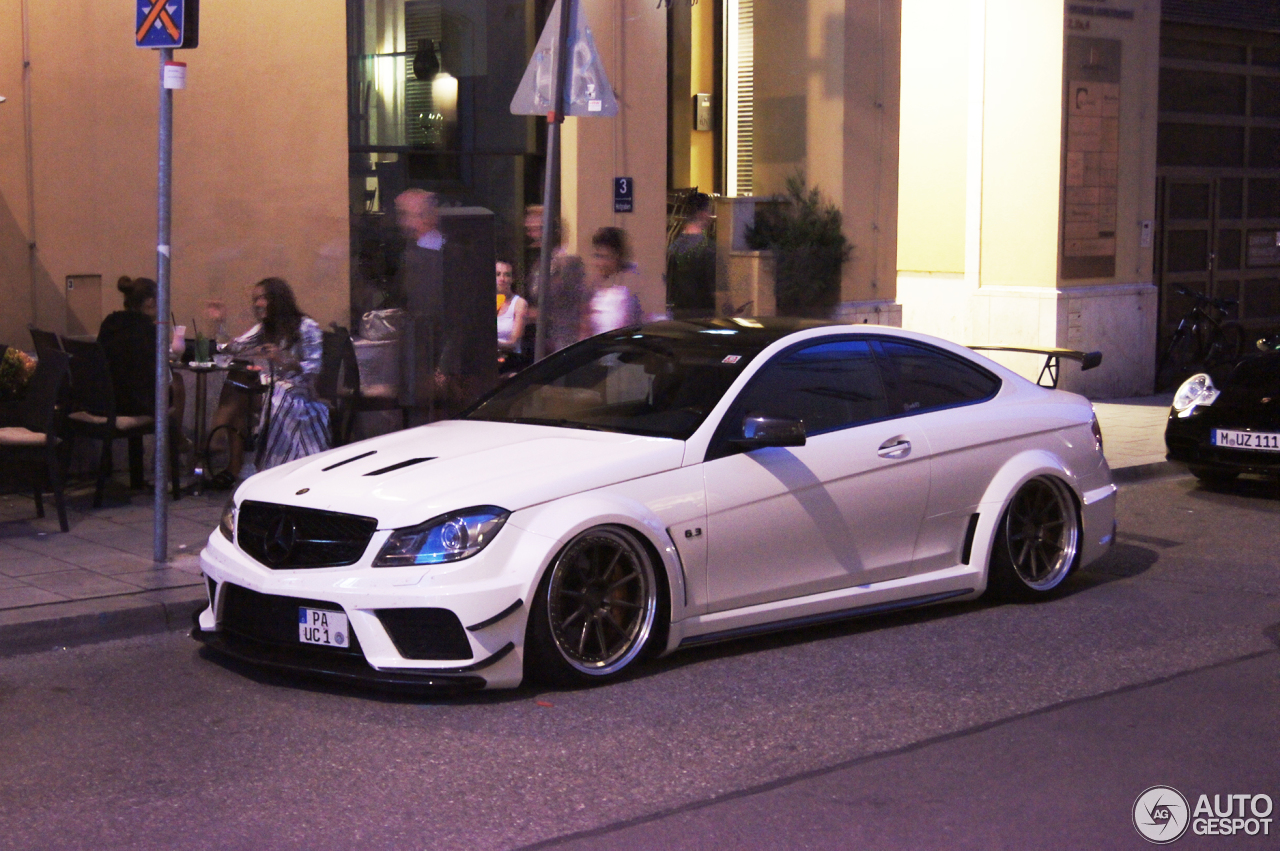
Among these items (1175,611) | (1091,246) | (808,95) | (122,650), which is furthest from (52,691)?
(1091,246)

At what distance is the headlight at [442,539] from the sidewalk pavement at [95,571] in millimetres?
1955

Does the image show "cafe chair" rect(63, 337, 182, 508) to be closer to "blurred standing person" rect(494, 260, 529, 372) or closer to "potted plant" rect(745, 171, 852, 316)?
"blurred standing person" rect(494, 260, 529, 372)

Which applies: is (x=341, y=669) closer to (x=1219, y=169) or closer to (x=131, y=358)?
(x=131, y=358)

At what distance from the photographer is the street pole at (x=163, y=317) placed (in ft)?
25.5

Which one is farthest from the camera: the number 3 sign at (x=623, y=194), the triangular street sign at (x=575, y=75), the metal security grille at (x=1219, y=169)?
the metal security grille at (x=1219, y=169)

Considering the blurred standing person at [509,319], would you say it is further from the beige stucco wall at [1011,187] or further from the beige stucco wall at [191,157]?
the beige stucco wall at [1011,187]

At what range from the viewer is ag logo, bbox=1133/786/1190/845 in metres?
4.52

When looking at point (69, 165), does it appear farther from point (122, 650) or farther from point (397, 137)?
point (122, 650)

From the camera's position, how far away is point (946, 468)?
23.4 ft

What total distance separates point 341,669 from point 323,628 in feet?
0.55

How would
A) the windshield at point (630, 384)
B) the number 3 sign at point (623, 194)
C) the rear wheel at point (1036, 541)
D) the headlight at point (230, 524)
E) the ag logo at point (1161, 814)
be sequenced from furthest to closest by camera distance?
the number 3 sign at point (623, 194), the rear wheel at point (1036, 541), the windshield at point (630, 384), the headlight at point (230, 524), the ag logo at point (1161, 814)

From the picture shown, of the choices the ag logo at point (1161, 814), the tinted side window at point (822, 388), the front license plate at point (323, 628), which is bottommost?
the ag logo at point (1161, 814)

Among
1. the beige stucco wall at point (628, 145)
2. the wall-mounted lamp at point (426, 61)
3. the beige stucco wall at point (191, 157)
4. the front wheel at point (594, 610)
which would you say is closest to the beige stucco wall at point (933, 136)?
the beige stucco wall at point (628, 145)

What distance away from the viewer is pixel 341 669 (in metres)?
5.66
